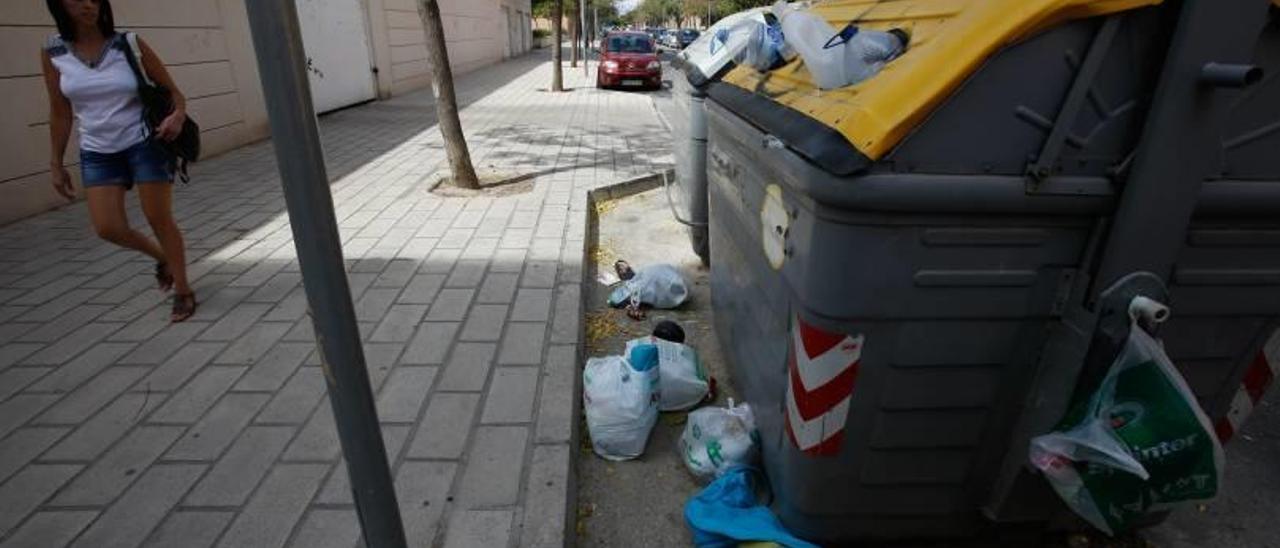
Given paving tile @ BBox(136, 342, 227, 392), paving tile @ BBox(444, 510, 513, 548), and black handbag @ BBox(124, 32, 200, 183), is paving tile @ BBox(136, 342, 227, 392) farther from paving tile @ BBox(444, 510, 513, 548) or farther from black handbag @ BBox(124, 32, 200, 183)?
paving tile @ BBox(444, 510, 513, 548)

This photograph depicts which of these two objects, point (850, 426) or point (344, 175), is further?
point (344, 175)

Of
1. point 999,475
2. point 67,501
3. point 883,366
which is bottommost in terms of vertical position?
point 67,501

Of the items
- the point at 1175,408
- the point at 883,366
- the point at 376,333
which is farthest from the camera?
the point at 376,333

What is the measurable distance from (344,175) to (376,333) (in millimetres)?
4271

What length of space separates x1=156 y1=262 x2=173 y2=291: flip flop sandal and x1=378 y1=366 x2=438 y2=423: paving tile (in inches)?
72.3

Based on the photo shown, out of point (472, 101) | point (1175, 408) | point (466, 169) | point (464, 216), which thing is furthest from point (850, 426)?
point (472, 101)

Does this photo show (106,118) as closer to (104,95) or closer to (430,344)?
(104,95)

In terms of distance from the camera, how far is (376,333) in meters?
3.51

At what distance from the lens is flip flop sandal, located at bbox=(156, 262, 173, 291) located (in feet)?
12.8

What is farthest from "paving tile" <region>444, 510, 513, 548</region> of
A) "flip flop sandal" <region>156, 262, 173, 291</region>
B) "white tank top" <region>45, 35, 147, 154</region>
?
"flip flop sandal" <region>156, 262, 173, 291</region>

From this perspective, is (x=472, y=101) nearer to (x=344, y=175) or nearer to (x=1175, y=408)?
(x=344, y=175)

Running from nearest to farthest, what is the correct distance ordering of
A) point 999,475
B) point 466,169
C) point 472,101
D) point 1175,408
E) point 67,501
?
point 1175,408
point 999,475
point 67,501
point 466,169
point 472,101

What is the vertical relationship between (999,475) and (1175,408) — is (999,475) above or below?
below

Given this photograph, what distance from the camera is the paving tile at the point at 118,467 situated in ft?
7.70
